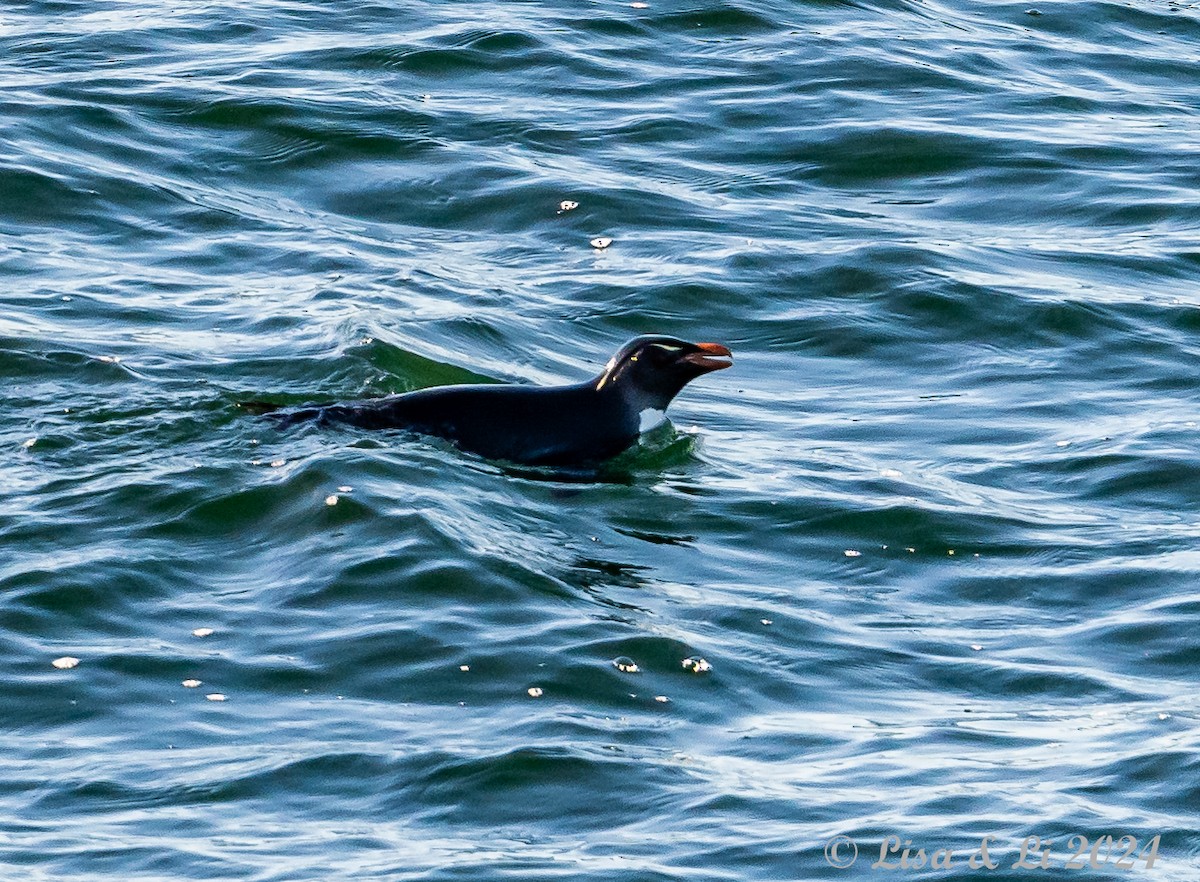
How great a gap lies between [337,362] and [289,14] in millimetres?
8146

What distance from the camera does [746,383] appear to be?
40.6 feet

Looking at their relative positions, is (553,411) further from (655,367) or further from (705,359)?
(705,359)
